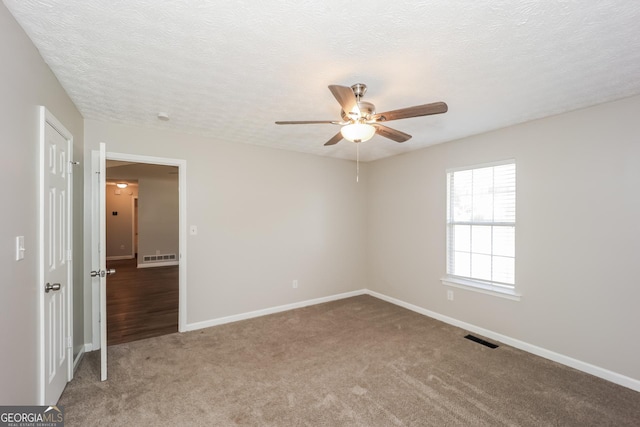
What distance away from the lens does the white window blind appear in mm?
3377

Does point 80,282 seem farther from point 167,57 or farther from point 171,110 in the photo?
point 167,57

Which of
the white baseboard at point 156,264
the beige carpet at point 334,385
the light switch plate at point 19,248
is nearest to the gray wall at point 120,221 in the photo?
the white baseboard at point 156,264

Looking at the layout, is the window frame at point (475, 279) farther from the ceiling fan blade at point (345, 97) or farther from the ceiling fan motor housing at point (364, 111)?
the ceiling fan blade at point (345, 97)

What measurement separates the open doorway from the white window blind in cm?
391

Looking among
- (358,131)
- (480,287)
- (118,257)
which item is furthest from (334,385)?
(118,257)

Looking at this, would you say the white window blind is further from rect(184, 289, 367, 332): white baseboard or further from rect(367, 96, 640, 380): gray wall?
rect(184, 289, 367, 332): white baseboard

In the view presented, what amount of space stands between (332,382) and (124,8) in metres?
2.97

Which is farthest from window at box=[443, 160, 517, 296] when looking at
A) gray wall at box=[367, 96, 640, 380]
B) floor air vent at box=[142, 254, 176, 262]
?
floor air vent at box=[142, 254, 176, 262]

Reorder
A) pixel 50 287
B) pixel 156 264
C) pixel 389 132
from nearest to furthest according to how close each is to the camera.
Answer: pixel 50 287, pixel 389 132, pixel 156 264

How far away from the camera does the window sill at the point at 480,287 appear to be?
3302 millimetres

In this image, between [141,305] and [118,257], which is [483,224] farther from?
[118,257]

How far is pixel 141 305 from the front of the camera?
15.3 ft

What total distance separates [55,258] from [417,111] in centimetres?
291

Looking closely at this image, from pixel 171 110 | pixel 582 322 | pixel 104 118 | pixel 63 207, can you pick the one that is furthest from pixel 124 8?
pixel 582 322
